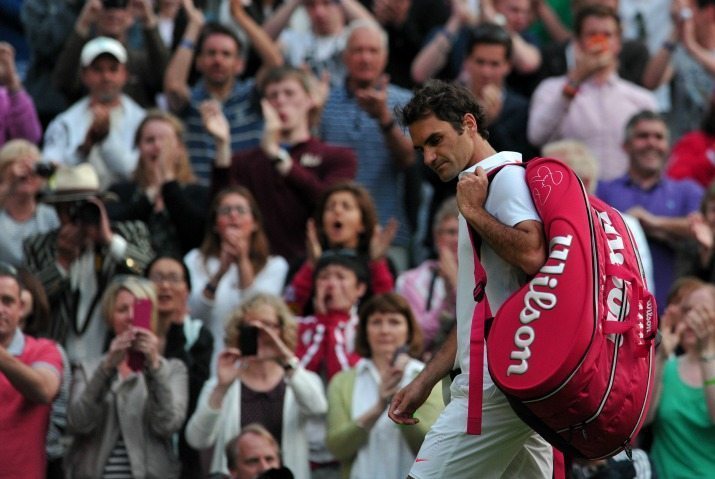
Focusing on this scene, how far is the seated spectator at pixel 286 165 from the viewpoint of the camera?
11938mm

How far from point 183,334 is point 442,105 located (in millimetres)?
3751

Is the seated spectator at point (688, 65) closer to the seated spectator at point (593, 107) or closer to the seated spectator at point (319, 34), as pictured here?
the seated spectator at point (593, 107)

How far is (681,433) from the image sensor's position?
9.88 metres

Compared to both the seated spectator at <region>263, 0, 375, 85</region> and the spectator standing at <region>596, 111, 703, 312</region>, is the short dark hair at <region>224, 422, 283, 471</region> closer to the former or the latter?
the spectator standing at <region>596, 111, 703, 312</region>

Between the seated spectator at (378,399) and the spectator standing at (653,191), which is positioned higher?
the spectator standing at (653,191)

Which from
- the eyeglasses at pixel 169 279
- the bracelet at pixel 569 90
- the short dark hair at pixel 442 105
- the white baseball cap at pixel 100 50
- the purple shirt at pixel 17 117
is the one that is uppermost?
the short dark hair at pixel 442 105

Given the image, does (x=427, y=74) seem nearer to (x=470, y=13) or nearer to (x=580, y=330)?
(x=470, y=13)

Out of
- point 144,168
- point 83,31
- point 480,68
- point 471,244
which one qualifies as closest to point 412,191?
point 480,68

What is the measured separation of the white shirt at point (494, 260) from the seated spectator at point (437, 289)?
321 cm

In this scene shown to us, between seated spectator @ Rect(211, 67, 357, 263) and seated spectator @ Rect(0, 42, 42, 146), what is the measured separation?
58.4 inches

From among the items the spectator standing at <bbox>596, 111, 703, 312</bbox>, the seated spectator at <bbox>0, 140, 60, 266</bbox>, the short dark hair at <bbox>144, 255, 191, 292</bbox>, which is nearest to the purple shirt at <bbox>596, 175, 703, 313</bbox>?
the spectator standing at <bbox>596, 111, 703, 312</bbox>

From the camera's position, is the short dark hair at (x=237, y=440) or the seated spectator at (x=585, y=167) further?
the seated spectator at (x=585, y=167)

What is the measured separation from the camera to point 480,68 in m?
13.2

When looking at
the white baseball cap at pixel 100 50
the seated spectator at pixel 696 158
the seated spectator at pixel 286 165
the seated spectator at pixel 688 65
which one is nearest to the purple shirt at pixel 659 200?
the seated spectator at pixel 696 158
